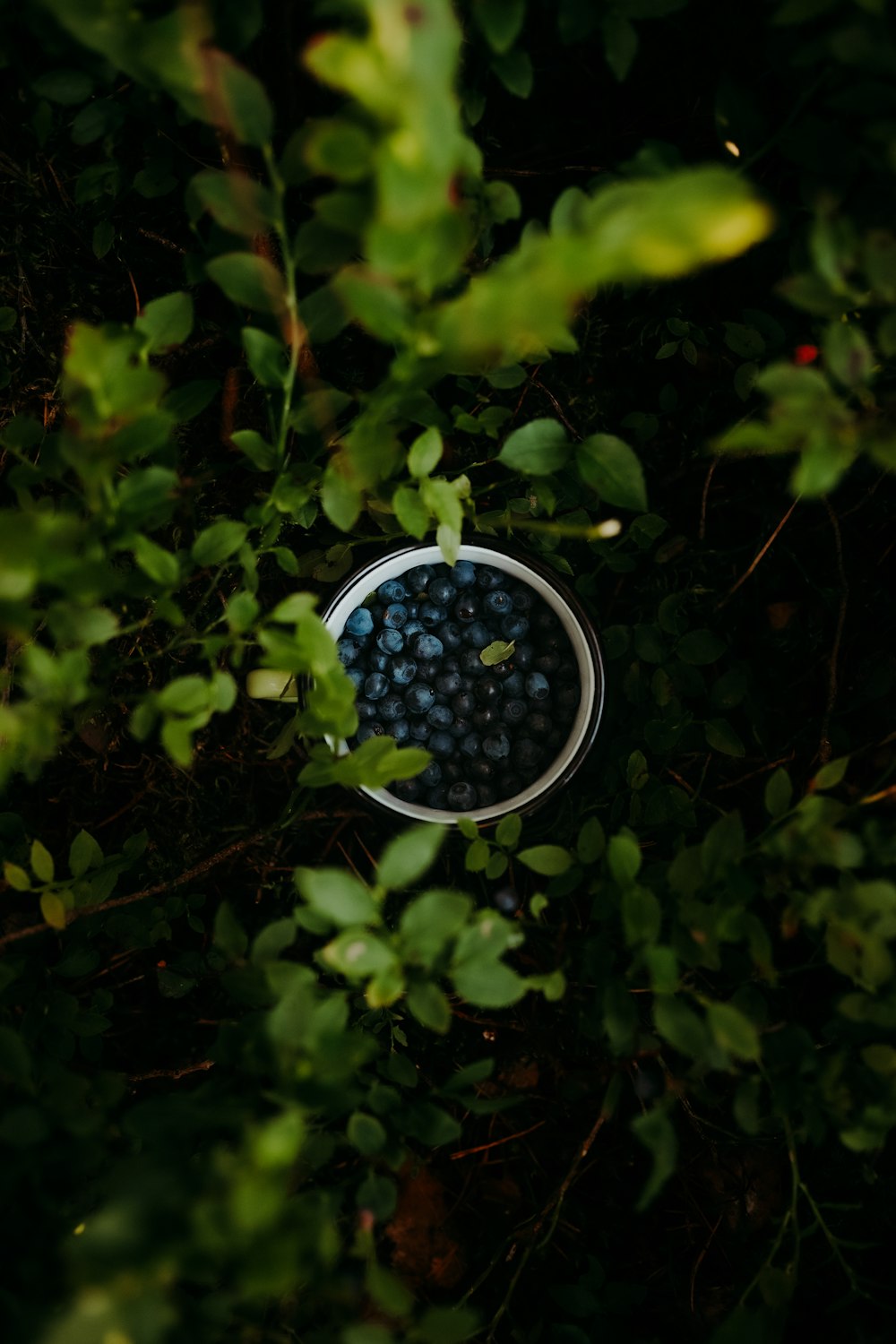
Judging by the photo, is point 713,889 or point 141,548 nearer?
point 141,548

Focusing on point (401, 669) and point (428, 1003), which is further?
point (401, 669)

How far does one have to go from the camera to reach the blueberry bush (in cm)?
58

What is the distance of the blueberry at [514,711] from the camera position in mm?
1224

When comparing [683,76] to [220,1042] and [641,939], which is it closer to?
[641,939]

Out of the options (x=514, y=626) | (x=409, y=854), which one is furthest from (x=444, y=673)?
(x=409, y=854)

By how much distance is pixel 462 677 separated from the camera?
4.11 ft

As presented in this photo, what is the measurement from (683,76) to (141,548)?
3.56 feet

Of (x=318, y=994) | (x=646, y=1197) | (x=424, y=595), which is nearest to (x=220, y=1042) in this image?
(x=318, y=994)

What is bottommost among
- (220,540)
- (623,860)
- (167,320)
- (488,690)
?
(488,690)

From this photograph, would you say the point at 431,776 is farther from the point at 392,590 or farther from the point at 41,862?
the point at 41,862

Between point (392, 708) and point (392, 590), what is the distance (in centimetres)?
16

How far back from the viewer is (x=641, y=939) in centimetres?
70

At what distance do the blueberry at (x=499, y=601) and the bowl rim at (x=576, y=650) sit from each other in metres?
0.03

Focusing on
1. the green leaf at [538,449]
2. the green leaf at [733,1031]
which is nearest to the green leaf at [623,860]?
the green leaf at [733,1031]
